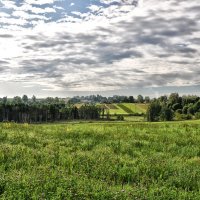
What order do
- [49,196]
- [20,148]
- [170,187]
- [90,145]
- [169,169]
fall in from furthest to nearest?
[90,145] < [20,148] < [169,169] < [170,187] < [49,196]

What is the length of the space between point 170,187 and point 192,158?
6.05 metres

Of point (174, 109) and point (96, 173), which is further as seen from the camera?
point (174, 109)

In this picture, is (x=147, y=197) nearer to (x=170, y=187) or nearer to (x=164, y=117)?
(x=170, y=187)

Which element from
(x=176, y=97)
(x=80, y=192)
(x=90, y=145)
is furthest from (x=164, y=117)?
(x=80, y=192)

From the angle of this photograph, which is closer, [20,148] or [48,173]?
[48,173]

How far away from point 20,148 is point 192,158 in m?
8.28

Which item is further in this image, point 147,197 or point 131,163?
point 131,163

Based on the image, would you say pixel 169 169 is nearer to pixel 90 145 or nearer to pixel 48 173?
pixel 48 173

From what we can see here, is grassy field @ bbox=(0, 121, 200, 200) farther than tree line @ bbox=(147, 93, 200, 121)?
No

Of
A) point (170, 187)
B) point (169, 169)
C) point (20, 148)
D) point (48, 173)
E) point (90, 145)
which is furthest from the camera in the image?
point (90, 145)

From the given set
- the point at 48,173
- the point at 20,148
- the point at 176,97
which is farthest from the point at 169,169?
the point at 176,97

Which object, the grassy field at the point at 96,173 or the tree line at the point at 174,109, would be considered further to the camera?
the tree line at the point at 174,109

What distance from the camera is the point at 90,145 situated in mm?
18812

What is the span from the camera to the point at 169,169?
43.5 feet
